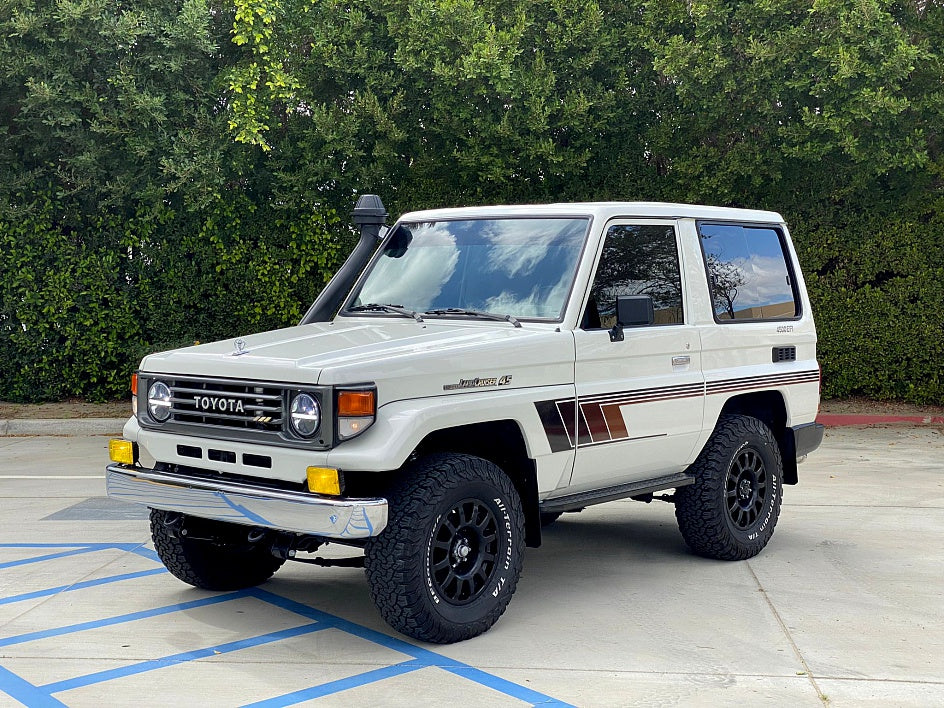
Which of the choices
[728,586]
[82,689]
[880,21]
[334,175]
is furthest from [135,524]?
[880,21]

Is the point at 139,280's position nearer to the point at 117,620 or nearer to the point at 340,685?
the point at 117,620

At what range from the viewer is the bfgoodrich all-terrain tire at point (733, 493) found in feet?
24.0

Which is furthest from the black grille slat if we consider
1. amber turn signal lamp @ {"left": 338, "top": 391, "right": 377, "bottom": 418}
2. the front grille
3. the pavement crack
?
the pavement crack

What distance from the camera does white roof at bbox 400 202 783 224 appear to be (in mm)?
6742

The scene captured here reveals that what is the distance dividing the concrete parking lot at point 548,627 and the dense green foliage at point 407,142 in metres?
5.95

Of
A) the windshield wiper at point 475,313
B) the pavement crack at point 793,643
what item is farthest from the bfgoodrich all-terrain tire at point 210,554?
the pavement crack at point 793,643

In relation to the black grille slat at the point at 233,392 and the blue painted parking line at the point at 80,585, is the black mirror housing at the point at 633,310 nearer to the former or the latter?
the black grille slat at the point at 233,392

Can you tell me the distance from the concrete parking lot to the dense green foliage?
5.95m

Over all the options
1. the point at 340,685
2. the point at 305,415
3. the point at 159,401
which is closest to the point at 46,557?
the point at 159,401

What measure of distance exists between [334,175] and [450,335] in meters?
8.77

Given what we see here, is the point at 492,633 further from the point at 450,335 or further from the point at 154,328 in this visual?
the point at 154,328

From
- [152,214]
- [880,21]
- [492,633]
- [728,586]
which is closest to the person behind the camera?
[492,633]

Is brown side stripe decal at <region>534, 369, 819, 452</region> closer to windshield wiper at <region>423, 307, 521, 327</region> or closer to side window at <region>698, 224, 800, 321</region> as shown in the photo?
windshield wiper at <region>423, 307, 521, 327</region>

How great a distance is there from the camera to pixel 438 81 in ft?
45.0
